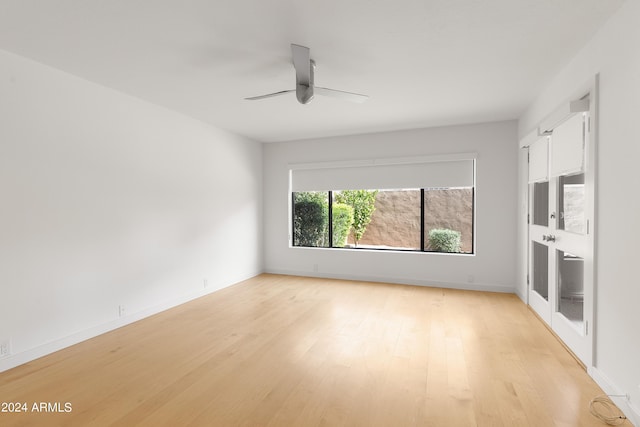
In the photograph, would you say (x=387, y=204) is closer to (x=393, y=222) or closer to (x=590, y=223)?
(x=393, y=222)

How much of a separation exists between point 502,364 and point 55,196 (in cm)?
425

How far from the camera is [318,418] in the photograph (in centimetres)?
198

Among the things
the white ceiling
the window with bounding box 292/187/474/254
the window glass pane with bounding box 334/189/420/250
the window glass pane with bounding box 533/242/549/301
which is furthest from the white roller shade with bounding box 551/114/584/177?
the window glass pane with bounding box 334/189/420/250

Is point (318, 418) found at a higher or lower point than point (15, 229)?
lower

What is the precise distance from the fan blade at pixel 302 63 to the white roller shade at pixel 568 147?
228cm

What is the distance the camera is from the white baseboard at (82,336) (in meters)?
2.66

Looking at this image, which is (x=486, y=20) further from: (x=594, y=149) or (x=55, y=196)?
(x=55, y=196)

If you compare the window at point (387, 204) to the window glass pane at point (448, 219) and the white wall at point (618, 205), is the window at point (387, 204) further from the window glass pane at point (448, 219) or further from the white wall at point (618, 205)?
the white wall at point (618, 205)

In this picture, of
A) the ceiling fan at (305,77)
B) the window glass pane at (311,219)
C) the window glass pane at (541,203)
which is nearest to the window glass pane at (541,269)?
the window glass pane at (541,203)

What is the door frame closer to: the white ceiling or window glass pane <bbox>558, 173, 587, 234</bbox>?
window glass pane <bbox>558, 173, 587, 234</bbox>

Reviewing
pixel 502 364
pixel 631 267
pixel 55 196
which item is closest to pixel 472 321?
pixel 502 364

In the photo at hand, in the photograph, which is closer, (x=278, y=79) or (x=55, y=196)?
(x=55, y=196)

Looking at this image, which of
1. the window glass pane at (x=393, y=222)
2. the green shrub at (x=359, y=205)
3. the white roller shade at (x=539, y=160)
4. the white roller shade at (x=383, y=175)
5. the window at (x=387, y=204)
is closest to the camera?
the white roller shade at (x=539, y=160)

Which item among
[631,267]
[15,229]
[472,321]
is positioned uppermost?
[15,229]
